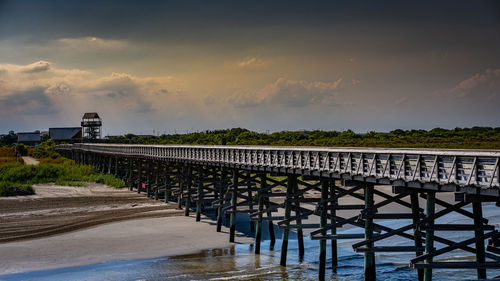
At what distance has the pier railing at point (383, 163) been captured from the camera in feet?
48.7

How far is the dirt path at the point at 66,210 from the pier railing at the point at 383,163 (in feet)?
31.6

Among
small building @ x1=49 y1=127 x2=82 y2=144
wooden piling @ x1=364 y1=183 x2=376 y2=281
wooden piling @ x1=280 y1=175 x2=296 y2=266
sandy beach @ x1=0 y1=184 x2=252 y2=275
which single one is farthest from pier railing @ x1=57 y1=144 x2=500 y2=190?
small building @ x1=49 y1=127 x2=82 y2=144

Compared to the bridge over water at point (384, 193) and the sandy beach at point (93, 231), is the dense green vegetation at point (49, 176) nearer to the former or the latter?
the sandy beach at point (93, 231)

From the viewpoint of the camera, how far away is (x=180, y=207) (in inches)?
1698

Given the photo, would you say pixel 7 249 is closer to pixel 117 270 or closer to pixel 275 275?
pixel 117 270

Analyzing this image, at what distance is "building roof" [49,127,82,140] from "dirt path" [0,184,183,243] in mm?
89933

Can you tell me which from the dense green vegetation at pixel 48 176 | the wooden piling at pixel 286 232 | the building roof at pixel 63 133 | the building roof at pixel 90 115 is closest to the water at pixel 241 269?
the wooden piling at pixel 286 232

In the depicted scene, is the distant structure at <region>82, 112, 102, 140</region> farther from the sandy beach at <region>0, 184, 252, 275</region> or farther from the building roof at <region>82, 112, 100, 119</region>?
the sandy beach at <region>0, 184, 252, 275</region>

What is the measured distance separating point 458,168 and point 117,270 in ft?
51.3

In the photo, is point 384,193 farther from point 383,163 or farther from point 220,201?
point 220,201

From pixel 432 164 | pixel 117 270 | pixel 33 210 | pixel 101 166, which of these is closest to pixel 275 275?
pixel 117 270

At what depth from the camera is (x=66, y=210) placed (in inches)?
1634

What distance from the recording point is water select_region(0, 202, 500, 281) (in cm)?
2306


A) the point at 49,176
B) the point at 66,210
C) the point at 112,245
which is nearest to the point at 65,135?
the point at 49,176
